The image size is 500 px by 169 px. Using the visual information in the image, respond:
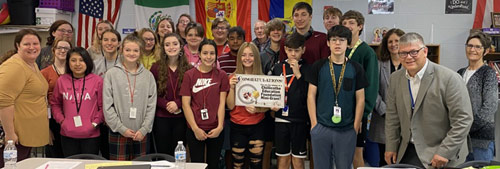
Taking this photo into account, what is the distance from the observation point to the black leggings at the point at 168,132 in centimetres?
388

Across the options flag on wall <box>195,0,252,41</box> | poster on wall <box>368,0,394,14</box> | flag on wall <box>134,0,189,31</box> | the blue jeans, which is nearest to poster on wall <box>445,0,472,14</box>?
poster on wall <box>368,0,394,14</box>

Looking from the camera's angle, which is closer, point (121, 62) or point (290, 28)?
point (121, 62)

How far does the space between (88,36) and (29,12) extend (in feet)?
3.68

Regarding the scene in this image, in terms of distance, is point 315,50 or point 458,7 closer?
point 315,50

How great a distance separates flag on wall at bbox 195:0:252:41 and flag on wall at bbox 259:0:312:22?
0.26m

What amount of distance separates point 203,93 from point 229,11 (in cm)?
432

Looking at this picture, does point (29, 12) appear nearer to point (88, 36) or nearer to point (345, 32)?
point (88, 36)

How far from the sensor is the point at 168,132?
12.8 feet

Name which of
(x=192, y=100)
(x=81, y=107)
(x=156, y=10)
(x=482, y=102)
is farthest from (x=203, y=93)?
(x=156, y=10)

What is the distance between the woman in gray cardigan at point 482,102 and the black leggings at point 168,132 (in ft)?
8.71

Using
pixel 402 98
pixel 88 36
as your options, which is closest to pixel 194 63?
pixel 402 98

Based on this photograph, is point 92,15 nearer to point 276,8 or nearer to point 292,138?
point 276,8

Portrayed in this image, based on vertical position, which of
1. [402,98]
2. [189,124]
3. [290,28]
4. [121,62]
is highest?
[290,28]

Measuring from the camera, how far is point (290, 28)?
7613 mm
